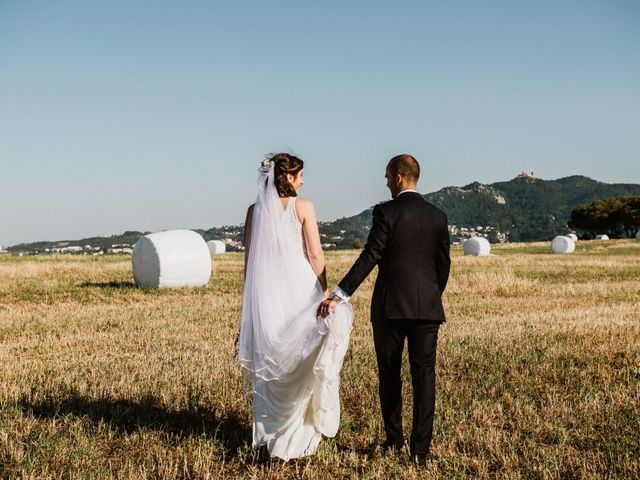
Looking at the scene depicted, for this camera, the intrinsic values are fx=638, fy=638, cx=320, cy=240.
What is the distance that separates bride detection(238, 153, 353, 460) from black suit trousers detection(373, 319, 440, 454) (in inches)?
14.2

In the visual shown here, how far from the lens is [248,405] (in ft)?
23.1

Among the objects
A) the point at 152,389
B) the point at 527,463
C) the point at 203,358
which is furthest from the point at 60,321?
the point at 527,463

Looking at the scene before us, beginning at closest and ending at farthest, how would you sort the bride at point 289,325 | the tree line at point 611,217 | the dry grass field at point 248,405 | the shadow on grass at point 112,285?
the dry grass field at point 248,405 < the bride at point 289,325 < the shadow on grass at point 112,285 < the tree line at point 611,217

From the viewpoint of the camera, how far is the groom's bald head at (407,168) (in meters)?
5.54

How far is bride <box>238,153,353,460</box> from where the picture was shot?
5.44m

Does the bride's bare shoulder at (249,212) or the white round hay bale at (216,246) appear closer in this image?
the bride's bare shoulder at (249,212)

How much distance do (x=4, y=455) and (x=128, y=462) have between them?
1.10 meters

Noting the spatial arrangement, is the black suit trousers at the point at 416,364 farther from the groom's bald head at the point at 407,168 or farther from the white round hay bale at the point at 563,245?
the white round hay bale at the point at 563,245

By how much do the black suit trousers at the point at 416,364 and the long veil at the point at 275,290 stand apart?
2.29ft

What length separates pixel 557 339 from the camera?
1070 centimetres

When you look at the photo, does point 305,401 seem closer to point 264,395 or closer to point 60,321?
point 264,395

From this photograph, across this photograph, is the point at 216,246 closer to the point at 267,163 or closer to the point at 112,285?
the point at 112,285

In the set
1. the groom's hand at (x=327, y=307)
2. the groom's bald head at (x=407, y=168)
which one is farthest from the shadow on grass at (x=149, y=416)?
the groom's bald head at (x=407, y=168)

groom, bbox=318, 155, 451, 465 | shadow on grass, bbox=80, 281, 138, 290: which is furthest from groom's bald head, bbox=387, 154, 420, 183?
shadow on grass, bbox=80, 281, 138, 290
